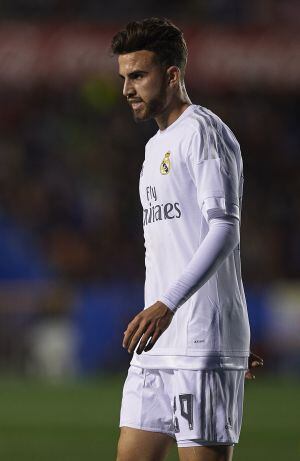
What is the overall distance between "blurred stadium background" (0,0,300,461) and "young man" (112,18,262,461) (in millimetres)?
6986

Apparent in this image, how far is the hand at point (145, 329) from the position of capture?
12.0 ft

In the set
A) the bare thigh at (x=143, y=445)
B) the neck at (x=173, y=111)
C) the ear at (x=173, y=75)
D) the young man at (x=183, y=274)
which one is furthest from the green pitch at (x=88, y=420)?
the ear at (x=173, y=75)

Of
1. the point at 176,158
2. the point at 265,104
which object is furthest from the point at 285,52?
the point at 176,158

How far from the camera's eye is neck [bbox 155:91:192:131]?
163 inches

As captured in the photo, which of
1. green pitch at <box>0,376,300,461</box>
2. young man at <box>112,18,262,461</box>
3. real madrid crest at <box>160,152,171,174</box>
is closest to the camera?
young man at <box>112,18,262,461</box>

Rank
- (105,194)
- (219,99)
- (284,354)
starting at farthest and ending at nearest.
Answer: (219,99) < (105,194) < (284,354)

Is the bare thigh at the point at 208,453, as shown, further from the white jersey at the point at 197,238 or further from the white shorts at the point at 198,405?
the white jersey at the point at 197,238

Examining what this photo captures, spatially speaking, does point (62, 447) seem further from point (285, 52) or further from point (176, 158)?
point (285, 52)

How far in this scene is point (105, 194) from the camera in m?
18.2

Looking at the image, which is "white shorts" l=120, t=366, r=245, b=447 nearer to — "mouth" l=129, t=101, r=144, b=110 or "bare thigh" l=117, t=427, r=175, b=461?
"bare thigh" l=117, t=427, r=175, b=461

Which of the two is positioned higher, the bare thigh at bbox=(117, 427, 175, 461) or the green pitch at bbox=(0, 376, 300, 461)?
the bare thigh at bbox=(117, 427, 175, 461)

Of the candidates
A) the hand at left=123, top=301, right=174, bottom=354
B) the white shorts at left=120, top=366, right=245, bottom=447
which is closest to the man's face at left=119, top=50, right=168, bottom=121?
the hand at left=123, top=301, right=174, bottom=354

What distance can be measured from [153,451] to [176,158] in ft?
3.36

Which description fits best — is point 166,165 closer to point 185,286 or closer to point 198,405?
point 185,286
